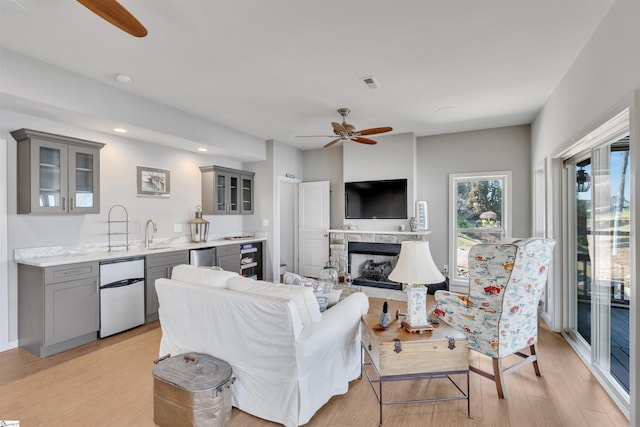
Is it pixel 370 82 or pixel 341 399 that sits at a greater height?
pixel 370 82

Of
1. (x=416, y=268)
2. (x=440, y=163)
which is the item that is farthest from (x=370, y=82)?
(x=440, y=163)

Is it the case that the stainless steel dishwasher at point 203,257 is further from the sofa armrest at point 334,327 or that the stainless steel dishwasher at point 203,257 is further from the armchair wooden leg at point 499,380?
the armchair wooden leg at point 499,380

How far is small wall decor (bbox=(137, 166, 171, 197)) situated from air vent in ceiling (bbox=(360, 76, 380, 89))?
3249 millimetres

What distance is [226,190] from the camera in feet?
18.1

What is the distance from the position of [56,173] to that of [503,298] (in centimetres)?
444

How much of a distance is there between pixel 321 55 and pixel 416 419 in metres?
2.95

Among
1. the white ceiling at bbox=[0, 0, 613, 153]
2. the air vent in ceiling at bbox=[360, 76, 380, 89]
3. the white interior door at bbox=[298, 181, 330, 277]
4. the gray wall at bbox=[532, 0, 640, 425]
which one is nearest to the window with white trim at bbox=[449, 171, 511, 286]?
the gray wall at bbox=[532, 0, 640, 425]

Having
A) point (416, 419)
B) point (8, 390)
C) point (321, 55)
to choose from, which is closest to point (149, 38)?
point (321, 55)

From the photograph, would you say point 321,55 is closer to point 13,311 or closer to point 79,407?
point 79,407

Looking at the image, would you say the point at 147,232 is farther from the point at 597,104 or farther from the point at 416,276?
the point at 597,104

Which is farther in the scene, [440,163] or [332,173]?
[332,173]

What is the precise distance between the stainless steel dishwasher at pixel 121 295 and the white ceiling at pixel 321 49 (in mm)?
2024

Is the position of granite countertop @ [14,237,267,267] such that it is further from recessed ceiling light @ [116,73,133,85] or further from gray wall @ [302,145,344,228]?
gray wall @ [302,145,344,228]

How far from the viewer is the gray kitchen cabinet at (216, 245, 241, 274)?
4.91 m
